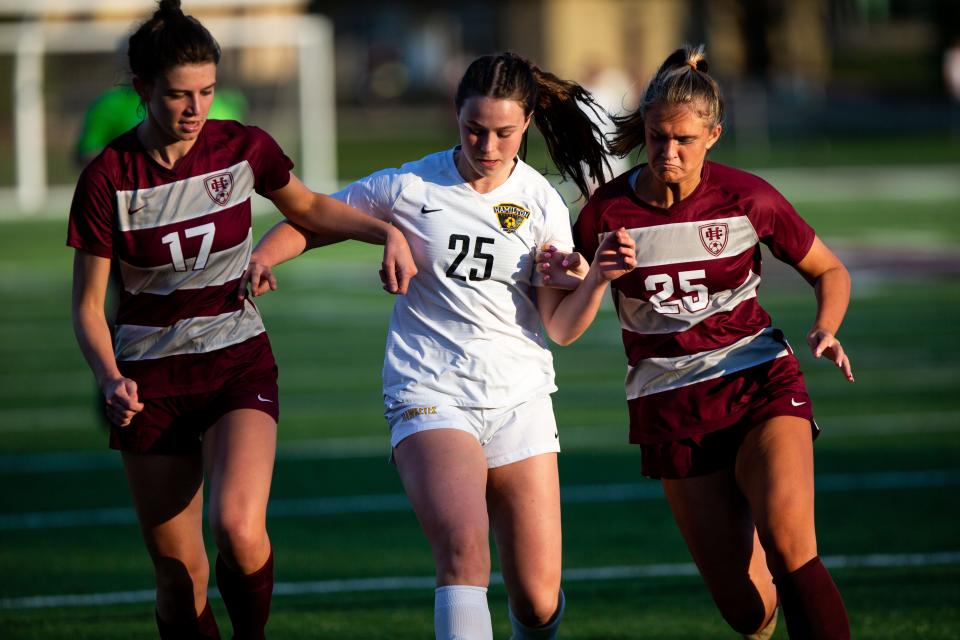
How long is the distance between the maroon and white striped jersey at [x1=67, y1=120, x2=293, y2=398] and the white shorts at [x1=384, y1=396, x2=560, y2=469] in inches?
23.5

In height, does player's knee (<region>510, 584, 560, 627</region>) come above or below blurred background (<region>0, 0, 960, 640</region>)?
above

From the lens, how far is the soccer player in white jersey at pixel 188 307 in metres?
4.62

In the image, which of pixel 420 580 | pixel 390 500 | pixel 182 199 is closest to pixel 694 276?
pixel 182 199

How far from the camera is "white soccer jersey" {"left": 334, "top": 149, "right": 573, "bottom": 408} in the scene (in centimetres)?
487

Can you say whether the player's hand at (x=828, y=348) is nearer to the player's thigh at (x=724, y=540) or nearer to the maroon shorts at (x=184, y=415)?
the player's thigh at (x=724, y=540)

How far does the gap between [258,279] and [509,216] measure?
867 millimetres

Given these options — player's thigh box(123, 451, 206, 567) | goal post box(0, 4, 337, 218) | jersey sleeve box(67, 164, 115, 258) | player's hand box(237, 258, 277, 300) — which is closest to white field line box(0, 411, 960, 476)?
player's thigh box(123, 451, 206, 567)

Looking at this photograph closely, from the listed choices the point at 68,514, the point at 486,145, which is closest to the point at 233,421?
the point at 486,145

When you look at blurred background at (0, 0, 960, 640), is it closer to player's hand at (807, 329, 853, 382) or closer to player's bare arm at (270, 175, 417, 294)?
player's bare arm at (270, 175, 417, 294)

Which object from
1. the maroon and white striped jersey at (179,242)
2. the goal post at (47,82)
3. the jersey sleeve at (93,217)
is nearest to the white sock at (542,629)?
the maroon and white striped jersey at (179,242)

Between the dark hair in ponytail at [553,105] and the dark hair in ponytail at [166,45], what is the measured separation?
847 mm

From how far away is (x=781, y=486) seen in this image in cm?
467

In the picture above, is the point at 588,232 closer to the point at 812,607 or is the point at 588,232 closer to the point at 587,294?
the point at 587,294

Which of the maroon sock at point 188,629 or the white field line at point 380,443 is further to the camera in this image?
the white field line at point 380,443
